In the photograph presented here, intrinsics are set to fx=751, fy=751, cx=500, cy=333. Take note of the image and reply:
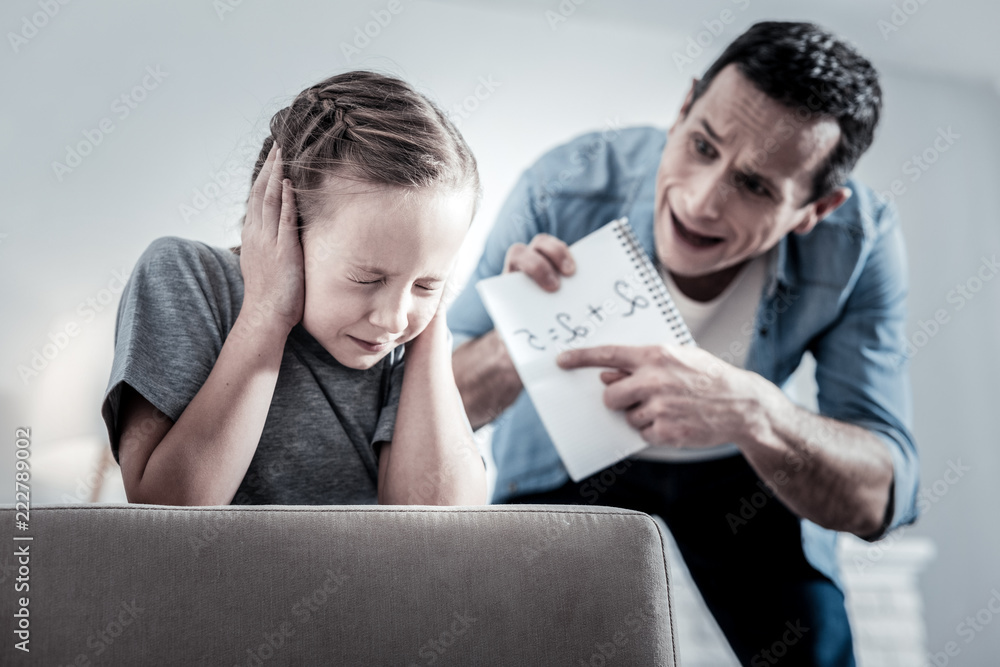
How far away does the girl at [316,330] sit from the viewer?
0.82m

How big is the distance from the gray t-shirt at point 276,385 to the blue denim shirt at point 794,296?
31 centimetres

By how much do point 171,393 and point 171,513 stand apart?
0.71ft

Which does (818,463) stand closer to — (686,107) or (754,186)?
(754,186)

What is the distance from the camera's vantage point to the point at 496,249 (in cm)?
119

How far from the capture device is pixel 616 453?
43.6 inches

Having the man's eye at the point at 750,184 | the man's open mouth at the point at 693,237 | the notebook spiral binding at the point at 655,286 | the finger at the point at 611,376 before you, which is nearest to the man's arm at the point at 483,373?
the finger at the point at 611,376

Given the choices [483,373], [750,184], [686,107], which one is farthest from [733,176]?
[483,373]

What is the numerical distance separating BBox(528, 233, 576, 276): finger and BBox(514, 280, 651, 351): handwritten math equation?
0.07m

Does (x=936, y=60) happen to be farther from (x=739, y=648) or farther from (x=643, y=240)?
(x=739, y=648)

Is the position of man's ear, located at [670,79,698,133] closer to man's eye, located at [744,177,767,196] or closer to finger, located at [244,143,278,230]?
man's eye, located at [744,177,767,196]

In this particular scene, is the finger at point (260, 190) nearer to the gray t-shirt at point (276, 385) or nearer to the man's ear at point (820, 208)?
the gray t-shirt at point (276, 385)

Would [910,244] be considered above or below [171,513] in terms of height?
below

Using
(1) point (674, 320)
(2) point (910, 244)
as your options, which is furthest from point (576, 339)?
(2) point (910, 244)

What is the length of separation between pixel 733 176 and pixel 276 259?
713 millimetres
